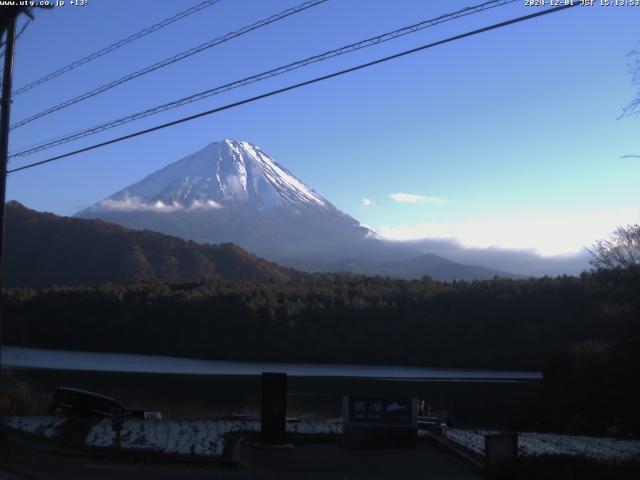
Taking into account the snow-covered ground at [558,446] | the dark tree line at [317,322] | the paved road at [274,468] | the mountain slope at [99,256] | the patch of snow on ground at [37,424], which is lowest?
the paved road at [274,468]

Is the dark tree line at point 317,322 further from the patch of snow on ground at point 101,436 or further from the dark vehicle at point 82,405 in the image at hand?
the patch of snow on ground at point 101,436

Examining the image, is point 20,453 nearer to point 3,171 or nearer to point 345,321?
point 3,171

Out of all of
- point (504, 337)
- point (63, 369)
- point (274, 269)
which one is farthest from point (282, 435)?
point (274, 269)

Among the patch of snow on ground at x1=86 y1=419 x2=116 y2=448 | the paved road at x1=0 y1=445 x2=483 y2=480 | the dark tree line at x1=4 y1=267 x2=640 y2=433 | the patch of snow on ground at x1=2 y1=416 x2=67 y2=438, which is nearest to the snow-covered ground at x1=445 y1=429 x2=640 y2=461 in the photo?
the paved road at x1=0 y1=445 x2=483 y2=480

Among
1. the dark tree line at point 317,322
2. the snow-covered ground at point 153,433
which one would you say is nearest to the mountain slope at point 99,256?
the dark tree line at point 317,322

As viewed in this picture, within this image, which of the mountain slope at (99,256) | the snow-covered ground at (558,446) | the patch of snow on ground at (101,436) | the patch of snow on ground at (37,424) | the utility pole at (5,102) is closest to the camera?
the patch of snow on ground at (101,436)

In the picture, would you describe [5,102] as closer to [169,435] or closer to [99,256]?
[169,435]

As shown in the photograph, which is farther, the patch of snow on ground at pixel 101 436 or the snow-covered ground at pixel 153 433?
the patch of snow on ground at pixel 101 436
